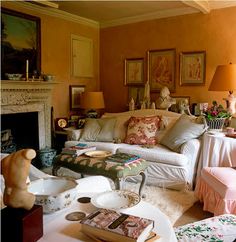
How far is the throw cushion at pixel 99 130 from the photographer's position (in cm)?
408

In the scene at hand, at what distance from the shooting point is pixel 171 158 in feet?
10.8

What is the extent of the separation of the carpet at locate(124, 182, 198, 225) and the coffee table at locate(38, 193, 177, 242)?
1454mm

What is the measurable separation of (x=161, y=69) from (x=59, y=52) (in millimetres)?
1710

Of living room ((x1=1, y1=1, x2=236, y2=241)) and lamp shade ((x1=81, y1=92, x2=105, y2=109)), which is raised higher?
living room ((x1=1, y1=1, x2=236, y2=241))

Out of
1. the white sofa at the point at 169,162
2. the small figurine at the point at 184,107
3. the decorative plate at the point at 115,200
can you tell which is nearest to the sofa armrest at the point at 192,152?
the white sofa at the point at 169,162

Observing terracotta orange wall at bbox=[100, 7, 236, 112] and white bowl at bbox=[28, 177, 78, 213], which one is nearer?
white bowl at bbox=[28, 177, 78, 213]

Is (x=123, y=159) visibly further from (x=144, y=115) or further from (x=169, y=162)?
(x=144, y=115)

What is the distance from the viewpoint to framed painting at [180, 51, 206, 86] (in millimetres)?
4332

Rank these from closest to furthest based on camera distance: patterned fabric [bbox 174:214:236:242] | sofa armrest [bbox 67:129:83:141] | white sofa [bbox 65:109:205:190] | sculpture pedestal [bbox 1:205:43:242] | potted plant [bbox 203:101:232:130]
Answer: sculpture pedestal [bbox 1:205:43:242] → patterned fabric [bbox 174:214:236:242] → white sofa [bbox 65:109:205:190] → potted plant [bbox 203:101:232:130] → sofa armrest [bbox 67:129:83:141]

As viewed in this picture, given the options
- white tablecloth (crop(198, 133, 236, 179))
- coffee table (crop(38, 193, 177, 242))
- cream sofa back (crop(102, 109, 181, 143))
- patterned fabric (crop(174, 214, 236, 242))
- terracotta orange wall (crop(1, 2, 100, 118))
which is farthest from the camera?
terracotta orange wall (crop(1, 2, 100, 118))

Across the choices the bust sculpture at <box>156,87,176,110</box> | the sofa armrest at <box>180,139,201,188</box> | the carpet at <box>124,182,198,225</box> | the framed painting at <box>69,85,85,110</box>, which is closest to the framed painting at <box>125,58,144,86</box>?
the bust sculpture at <box>156,87,176,110</box>

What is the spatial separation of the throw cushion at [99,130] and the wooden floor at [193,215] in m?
1.61

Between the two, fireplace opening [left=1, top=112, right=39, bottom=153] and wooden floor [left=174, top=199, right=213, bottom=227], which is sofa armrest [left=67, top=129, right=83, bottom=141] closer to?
fireplace opening [left=1, top=112, right=39, bottom=153]

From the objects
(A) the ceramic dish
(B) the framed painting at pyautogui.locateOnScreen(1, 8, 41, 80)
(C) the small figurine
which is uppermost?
(B) the framed painting at pyautogui.locateOnScreen(1, 8, 41, 80)
